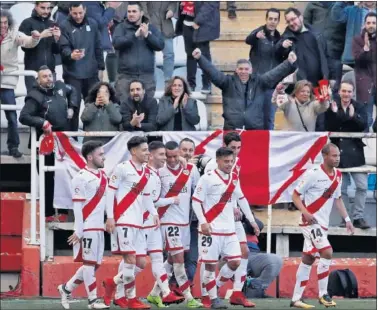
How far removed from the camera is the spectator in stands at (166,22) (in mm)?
21875

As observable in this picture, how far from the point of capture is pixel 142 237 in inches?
701

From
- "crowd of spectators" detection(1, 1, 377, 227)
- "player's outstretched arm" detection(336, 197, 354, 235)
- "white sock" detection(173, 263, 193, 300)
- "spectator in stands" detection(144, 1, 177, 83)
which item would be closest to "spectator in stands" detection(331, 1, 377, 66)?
"crowd of spectators" detection(1, 1, 377, 227)

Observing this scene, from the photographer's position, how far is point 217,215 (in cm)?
1784

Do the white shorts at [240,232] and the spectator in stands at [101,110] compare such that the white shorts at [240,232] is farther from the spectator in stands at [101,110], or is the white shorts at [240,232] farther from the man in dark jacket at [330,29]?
the man in dark jacket at [330,29]

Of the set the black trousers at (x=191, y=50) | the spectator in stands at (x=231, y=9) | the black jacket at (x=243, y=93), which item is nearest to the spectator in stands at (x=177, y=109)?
the black jacket at (x=243, y=93)

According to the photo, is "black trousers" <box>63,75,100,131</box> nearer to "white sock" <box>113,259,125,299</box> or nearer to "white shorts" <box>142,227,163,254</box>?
"white shorts" <box>142,227,163,254</box>

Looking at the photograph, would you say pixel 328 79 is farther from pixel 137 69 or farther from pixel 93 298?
pixel 93 298

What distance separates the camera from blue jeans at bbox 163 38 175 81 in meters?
21.9

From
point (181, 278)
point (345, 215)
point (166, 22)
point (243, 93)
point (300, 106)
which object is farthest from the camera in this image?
point (166, 22)

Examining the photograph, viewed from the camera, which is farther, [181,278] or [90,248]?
[181,278]

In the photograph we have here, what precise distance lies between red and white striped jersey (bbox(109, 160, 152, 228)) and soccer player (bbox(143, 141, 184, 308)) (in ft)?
0.36

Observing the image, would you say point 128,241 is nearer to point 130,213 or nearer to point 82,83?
point 130,213

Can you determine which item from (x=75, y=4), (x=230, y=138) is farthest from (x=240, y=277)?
(x=75, y=4)

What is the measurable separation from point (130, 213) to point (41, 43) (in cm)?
366
